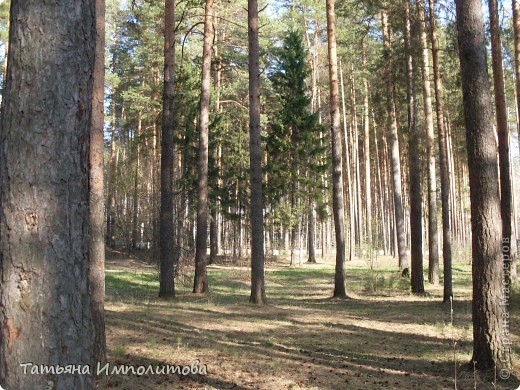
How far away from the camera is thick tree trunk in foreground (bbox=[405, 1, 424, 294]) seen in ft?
45.7

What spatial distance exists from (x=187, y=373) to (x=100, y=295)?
152 cm

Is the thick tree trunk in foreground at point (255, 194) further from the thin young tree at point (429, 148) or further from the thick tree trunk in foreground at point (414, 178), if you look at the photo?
the thin young tree at point (429, 148)

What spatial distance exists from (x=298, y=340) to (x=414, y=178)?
26.0 ft

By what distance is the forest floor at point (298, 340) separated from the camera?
560 cm

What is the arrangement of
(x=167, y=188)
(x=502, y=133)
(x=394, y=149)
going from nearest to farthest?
Answer: (x=502, y=133), (x=167, y=188), (x=394, y=149)

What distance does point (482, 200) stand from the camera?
584 cm

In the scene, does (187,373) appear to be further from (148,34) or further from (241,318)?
(148,34)

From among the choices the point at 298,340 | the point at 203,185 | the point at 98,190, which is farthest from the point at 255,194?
the point at 98,190

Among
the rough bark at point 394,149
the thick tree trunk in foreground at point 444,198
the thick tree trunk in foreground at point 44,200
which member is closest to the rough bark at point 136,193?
the rough bark at point 394,149

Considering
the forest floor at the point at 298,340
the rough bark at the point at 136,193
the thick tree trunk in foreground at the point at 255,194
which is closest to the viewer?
the forest floor at the point at 298,340

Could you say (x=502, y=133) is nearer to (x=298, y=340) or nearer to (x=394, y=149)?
(x=394, y=149)

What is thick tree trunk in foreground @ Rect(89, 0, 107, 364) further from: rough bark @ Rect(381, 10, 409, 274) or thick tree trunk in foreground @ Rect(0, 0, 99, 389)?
rough bark @ Rect(381, 10, 409, 274)

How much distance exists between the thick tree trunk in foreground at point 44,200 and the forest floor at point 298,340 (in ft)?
10.5

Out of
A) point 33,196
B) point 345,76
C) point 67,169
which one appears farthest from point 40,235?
point 345,76
